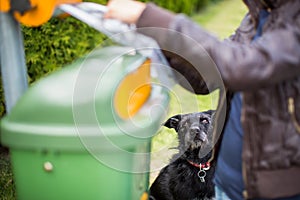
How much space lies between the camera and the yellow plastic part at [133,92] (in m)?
1.88

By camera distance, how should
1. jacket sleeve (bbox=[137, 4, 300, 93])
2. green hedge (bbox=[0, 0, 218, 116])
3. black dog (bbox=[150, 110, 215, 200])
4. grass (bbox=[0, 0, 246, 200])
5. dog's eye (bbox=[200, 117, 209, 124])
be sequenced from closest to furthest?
jacket sleeve (bbox=[137, 4, 300, 93]) < grass (bbox=[0, 0, 246, 200]) < dog's eye (bbox=[200, 117, 209, 124]) < black dog (bbox=[150, 110, 215, 200]) < green hedge (bbox=[0, 0, 218, 116])

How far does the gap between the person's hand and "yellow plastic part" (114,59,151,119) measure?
26cm

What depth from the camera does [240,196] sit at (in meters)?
2.06

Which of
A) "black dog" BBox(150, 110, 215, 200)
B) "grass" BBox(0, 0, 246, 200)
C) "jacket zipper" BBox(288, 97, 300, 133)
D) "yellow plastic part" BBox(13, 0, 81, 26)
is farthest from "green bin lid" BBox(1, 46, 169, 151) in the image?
"black dog" BBox(150, 110, 215, 200)

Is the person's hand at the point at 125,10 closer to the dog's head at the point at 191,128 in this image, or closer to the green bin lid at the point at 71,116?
the green bin lid at the point at 71,116

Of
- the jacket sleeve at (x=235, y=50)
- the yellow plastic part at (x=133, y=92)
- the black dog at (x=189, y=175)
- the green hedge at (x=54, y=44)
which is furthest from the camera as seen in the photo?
the green hedge at (x=54, y=44)

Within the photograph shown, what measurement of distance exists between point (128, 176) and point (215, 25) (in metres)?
7.77

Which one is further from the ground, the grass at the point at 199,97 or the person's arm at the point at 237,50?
the person's arm at the point at 237,50

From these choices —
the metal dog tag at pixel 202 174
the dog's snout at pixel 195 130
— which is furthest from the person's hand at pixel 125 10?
the metal dog tag at pixel 202 174

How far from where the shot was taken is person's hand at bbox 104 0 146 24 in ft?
5.67

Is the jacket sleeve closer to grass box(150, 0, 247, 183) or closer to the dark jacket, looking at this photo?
the dark jacket

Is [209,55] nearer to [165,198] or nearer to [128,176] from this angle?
[128,176]


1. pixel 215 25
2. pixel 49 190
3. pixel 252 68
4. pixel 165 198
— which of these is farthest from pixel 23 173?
pixel 215 25

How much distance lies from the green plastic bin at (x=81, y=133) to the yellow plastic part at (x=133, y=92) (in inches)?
0.5
